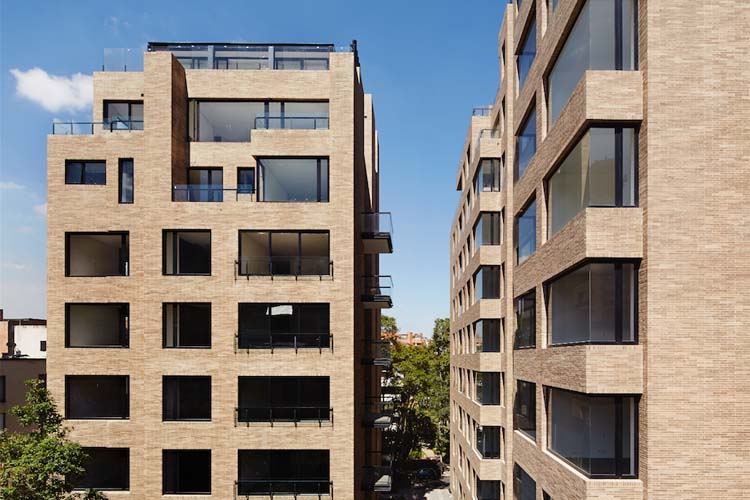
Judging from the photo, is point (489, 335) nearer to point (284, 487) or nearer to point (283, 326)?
point (283, 326)

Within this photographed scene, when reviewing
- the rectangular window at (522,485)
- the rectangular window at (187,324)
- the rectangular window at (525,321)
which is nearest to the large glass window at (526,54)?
the rectangular window at (525,321)

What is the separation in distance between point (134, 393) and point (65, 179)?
920 centimetres

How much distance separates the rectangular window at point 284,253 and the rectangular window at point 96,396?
22.3ft

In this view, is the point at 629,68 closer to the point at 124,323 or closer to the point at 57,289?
the point at 124,323

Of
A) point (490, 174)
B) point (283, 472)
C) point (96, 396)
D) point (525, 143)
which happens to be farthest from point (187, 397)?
point (490, 174)

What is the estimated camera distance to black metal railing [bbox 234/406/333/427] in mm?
21609

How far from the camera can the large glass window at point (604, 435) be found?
476 inches

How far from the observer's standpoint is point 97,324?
2258 centimetres

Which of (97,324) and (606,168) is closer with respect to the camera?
(606,168)

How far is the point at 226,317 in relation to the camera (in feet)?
71.5

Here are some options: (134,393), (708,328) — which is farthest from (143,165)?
(708,328)

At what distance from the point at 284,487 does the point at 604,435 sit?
1351 centimetres

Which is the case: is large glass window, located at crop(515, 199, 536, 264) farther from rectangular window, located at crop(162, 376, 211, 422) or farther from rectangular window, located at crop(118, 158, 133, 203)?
rectangular window, located at crop(118, 158, 133, 203)

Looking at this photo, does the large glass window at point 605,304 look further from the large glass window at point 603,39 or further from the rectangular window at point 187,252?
the rectangular window at point 187,252
